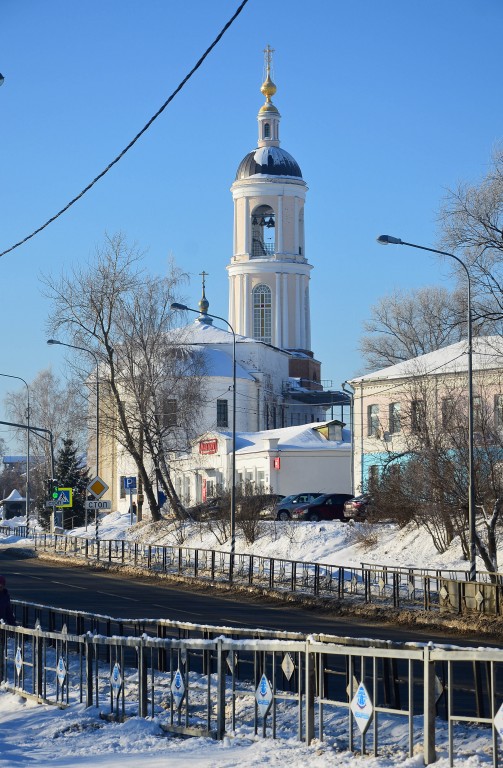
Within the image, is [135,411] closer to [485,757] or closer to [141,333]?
[141,333]

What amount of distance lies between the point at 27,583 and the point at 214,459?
112 ft

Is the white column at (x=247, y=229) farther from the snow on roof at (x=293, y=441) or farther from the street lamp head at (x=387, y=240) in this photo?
the street lamp head at (x=387, y=240)

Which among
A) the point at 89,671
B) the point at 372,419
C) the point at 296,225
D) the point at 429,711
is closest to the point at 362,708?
the point at 429,711

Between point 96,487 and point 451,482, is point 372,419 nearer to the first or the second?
point 96,487

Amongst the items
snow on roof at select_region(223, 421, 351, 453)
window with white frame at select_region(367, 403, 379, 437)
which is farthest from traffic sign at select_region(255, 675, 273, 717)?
snow on roof at select_region(223, 421, 351, 453)

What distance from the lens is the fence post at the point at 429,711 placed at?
963 cm

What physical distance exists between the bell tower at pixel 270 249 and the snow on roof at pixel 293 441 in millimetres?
24212

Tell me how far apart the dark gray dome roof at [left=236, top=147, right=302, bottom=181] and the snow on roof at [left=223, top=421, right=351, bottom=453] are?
92.2 ft

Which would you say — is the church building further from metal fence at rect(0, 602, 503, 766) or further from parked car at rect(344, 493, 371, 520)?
metal fence at rect(0, 602, 503, 766)

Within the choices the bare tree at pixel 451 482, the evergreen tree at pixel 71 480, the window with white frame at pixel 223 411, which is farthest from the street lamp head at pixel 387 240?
the window with white frame at pixel 223 411

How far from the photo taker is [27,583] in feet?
117

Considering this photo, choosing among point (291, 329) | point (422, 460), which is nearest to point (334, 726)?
point (422, 460)

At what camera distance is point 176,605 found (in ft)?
92.3

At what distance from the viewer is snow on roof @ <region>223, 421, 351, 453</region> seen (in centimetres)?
6744
